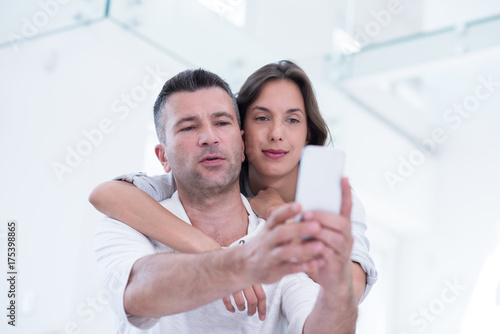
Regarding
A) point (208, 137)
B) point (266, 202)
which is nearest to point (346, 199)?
point (208, 137)

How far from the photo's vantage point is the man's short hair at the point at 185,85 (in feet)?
5.13

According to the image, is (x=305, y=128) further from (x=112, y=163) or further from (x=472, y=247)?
(x=472, y=247)

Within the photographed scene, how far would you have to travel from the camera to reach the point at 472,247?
5.41 m

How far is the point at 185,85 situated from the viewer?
156cm

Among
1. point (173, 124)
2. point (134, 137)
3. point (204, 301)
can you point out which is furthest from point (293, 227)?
point (134, 137)

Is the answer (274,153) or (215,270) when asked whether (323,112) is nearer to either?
(274,153)

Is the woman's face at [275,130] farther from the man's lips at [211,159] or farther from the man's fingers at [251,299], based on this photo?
the man's fingers at [251,299]

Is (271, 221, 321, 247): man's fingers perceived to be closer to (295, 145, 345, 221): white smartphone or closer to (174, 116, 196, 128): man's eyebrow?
(295, 145, 345, 221): white smartphone

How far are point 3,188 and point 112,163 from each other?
1.76 feet

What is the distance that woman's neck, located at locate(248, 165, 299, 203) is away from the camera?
1801mm

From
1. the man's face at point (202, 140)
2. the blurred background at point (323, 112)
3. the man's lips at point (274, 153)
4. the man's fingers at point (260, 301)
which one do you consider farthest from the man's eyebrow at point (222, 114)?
the blurred background at point (323, 112)

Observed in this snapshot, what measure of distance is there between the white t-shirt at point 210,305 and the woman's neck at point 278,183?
1.04 ft

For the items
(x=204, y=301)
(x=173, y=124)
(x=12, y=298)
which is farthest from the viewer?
(x=12, y=298)

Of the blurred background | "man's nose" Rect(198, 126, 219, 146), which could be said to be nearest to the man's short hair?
"man's nose" Rect(198, 126, 219, 146)
